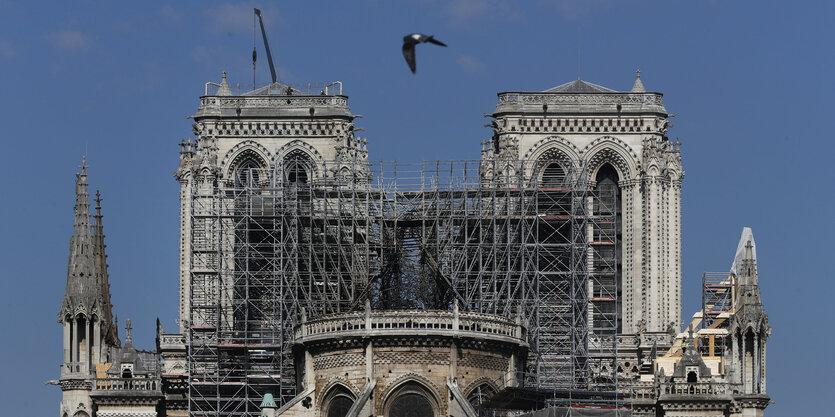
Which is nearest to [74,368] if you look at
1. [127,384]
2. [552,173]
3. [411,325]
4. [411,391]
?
[127,384]

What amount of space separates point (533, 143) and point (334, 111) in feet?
33.7

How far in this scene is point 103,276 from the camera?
144875 mm

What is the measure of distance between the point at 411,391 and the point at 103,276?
83.0 feet

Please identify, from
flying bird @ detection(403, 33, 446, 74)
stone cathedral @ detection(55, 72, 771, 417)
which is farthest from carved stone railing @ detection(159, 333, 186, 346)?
flying bird @ detection(403, 33, 446, 74)

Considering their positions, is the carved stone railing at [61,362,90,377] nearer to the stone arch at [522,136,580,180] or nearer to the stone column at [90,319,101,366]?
the stone column at [90,319,101,366]

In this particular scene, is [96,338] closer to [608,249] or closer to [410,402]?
[410,402]

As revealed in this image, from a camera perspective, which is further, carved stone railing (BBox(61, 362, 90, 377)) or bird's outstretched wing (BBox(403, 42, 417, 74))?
carved stone railing (BBox(61, 362, 90, 377))

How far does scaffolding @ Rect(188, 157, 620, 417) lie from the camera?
137 metres

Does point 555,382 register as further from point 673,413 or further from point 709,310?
point 709,310

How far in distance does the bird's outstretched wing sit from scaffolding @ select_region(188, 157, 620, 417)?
151ft

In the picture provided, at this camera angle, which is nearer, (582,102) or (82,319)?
(82,319)

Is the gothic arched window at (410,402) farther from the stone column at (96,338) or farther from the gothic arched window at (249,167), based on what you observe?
the gothic arched window at (249,167)

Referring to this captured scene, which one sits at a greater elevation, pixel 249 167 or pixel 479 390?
pixel 249 167

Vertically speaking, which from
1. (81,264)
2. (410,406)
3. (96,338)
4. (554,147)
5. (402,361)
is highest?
(554,147)
